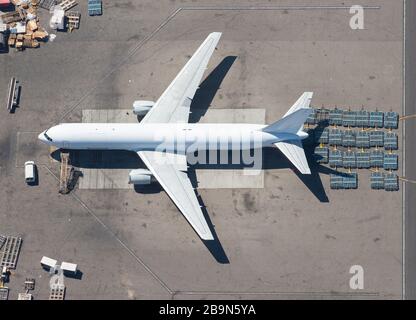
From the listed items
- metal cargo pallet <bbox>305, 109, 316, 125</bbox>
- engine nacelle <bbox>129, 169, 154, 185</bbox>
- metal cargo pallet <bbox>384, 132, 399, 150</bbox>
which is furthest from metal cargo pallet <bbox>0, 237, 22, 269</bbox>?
metal cargo pallet <bbox>384, 132, 399, 150</bbox>

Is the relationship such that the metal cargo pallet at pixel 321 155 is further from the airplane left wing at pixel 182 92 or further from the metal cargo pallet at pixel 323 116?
the airplane left wing at pixel 182 92

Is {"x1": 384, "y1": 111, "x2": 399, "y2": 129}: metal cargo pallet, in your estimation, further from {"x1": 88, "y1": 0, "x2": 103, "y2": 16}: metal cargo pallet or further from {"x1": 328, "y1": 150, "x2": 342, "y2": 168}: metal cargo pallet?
{"x1": 88, "y1": 0, "x2": 103, "y2": 16}: metal cargo pallet

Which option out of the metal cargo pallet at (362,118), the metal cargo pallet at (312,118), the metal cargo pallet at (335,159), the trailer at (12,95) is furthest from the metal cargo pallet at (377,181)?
the trailer at (12,95)

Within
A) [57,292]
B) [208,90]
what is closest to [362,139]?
Result: [208,90]

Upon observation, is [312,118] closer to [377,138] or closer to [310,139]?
[310,139]

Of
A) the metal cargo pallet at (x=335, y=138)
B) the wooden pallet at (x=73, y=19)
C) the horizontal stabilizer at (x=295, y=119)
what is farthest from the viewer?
the wooden pallet at (x=73, y=19)

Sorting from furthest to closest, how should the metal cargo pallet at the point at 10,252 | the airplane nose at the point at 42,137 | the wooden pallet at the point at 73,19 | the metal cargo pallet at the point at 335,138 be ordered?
the wooden pallet at the point at 73,19
the metal cargo pallet at the point at 335,138
the metal cargo pallet at the point at 10,252
the airplane nose at the point at 42,137
